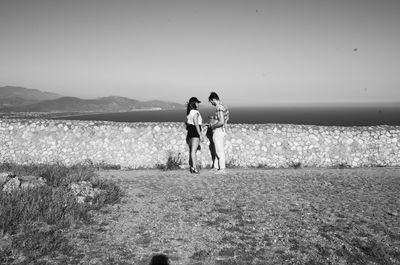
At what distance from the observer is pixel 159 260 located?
3.80 meters

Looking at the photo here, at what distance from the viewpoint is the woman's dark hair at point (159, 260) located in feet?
12.3

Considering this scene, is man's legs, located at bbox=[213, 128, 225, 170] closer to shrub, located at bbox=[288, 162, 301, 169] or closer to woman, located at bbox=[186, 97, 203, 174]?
woman, located at bbox=[186, 97, 203, 174]

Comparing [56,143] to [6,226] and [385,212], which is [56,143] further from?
[385,212]

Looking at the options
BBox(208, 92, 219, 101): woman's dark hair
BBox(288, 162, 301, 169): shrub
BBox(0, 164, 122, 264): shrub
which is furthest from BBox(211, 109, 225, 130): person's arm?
BBox(0, 164, 122, 264): shrub

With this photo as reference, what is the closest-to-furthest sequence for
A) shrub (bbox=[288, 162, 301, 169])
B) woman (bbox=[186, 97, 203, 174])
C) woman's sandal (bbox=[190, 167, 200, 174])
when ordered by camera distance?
woman (bbox=[186, 97, 203, 174])
woman's sandal (bbox=[190, 167, 200, 174])
shrub (bbox=[288, 162, 301, 169])

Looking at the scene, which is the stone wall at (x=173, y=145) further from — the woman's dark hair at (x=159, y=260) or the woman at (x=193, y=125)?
the woman's dark hair at (x=159, y=260)

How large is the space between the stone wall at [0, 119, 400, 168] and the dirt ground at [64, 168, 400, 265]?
312cm

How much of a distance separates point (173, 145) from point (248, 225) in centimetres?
647

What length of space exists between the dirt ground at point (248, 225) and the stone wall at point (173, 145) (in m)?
3.12

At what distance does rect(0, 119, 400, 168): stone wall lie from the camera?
36.2 feet

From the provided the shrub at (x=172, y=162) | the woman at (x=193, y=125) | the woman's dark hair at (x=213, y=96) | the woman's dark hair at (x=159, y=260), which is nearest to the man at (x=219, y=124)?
the woman's dark hair at (x=213, y=96)

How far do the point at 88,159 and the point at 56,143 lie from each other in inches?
54.3

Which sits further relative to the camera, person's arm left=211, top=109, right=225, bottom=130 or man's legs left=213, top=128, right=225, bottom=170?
man's legs left=213, top=128, right=225, bottom=170

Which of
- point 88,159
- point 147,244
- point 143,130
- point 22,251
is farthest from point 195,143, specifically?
point 22,251
